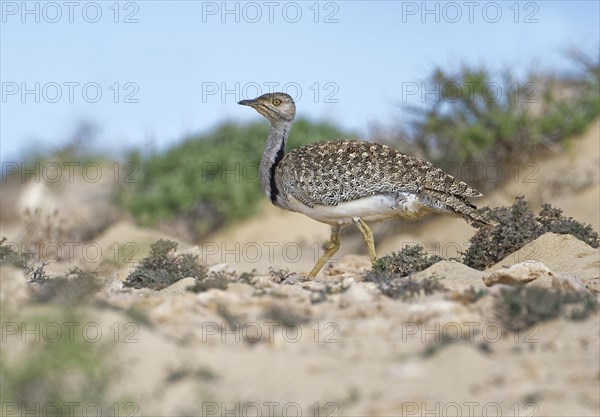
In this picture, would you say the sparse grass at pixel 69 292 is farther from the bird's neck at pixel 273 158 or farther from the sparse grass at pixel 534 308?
the bird's neck at pixel 273 158

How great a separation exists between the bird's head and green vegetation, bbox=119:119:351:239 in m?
10.1

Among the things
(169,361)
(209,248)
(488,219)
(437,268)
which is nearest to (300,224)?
(209,248)

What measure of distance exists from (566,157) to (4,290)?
14.6 meters

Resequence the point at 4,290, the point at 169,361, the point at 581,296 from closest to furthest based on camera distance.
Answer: the point at 169,361 < the point at 4,290 < the point at 581,296

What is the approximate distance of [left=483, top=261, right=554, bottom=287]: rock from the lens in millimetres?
Result: 9234

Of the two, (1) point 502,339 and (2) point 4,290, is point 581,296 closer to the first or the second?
(1) point 502,339

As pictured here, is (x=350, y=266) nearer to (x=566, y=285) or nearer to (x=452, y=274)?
(x=452, y=274)

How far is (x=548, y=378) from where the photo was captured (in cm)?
624

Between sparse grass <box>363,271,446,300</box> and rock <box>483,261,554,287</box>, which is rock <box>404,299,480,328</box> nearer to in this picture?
sparse grass <box>363,271,446,300</box>

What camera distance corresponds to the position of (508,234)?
38.5 feet

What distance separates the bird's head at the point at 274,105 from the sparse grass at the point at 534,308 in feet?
17.3

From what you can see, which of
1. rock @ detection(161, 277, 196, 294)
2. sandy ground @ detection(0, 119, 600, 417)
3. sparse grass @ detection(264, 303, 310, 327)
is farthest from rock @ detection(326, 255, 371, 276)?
sparse grass @ detection(264, 303, 310, 327)

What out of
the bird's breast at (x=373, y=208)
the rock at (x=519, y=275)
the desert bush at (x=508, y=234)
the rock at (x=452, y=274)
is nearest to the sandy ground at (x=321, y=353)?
the rock at (x=519, y=275)

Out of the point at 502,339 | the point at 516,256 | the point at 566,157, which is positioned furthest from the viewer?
the point at 566,157
